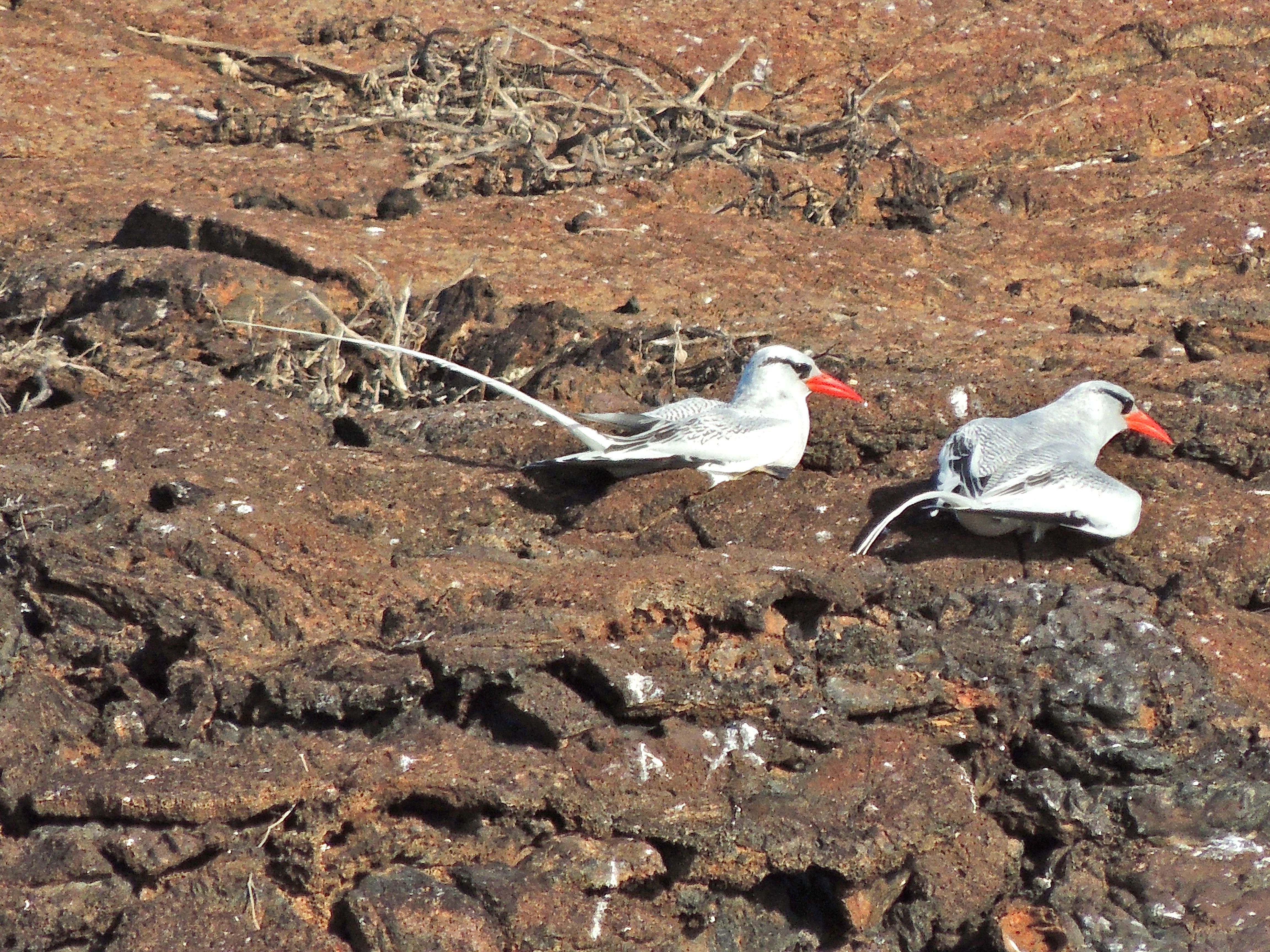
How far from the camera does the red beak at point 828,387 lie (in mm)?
6410

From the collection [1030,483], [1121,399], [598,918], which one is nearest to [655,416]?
[1030,483]

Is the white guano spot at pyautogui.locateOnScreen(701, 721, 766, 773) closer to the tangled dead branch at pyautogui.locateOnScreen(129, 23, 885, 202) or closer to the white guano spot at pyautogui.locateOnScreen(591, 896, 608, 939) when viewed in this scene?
the white guano spot at pyautogui.locateOnScreen(591, 896, 608, 939)

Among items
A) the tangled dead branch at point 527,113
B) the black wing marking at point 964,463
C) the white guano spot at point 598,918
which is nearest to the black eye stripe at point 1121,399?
the black wing marking at point 964,463

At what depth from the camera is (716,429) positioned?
5977 mm

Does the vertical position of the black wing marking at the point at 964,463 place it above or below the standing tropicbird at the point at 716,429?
above

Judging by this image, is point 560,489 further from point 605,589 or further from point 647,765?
point 647,765

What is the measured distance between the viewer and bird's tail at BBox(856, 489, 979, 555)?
5227 millimetres

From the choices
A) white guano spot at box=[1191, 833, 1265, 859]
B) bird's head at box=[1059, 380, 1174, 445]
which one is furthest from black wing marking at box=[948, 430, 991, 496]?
white guano spot at box=[1191, 833, 1265, 859]

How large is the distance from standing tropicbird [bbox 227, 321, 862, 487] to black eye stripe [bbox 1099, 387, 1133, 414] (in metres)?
1.00

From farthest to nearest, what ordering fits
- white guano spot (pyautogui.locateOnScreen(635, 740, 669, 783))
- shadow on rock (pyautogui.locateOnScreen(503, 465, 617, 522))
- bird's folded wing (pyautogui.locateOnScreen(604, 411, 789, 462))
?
shadow on rock (pyautogui.locateOnScreen(503, 465, 617, 522)) → bird's folded wing (pyautogui.locateOnScreen(604, 411, 789, 462)) → white guano spot (pyautogui.locateOnScreen(635, 740, 669, 783))

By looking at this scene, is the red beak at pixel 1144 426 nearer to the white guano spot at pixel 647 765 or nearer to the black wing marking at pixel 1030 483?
the black wing marking at pixel 1030 483

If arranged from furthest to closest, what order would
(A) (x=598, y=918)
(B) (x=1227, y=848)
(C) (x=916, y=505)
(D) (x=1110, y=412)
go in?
(D) (x=1110, y=412) < (C) (x=916, y=505) < (B) (x=1227, y=848) < (A) (x=598, y=918)

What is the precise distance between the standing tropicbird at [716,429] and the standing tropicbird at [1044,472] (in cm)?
66

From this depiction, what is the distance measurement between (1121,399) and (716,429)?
1575 mm
